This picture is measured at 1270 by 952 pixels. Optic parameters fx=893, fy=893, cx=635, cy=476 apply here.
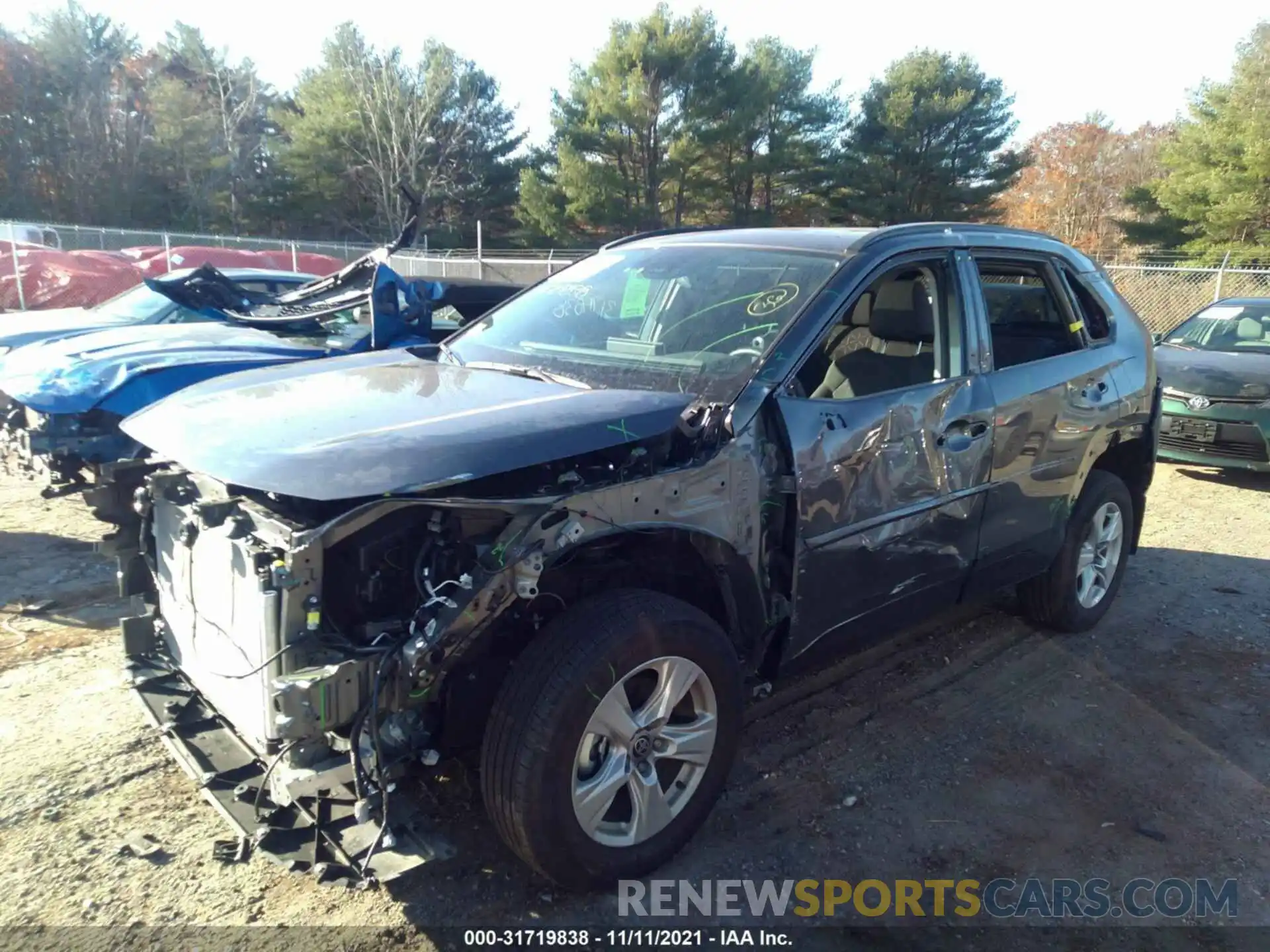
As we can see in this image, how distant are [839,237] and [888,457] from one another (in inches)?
38.4

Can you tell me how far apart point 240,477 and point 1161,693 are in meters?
4.04

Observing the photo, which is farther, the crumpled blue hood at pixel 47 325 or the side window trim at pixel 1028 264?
the crumpled blue hood at pixel 47 325

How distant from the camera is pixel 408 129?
36.5m

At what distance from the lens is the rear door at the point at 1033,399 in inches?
149

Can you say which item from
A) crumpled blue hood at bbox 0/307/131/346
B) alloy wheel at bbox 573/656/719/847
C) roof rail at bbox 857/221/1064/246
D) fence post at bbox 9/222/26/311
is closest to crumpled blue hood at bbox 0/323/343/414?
crumpled blue hood at bbox 0/307/131/346

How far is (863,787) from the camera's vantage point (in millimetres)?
3295

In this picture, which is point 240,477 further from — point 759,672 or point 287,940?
point 759,672

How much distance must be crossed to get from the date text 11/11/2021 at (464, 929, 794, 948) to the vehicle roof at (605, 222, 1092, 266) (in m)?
2.35

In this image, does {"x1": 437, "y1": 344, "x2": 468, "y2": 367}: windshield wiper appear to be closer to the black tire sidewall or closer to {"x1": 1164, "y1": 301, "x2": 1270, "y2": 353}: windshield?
the black tire sidewall

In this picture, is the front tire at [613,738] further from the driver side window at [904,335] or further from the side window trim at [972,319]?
the side window trim at [972,319]

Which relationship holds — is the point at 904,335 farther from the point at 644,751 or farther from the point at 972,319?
the point at 644,751

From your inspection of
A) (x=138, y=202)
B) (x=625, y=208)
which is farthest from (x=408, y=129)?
(x=138, y=202)

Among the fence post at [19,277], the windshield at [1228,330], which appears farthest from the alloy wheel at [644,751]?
the fence post at [19,277]

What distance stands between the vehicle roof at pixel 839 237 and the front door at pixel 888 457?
0.12 metres
